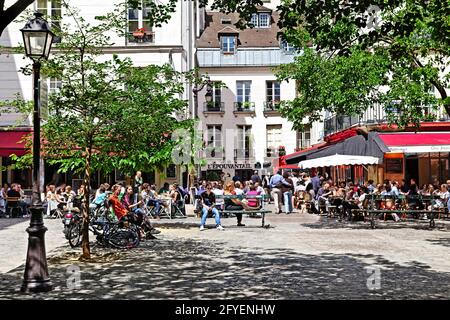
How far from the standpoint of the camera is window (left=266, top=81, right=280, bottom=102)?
4534 cm

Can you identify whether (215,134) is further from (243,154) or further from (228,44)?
(228,44)

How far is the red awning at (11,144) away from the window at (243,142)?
23.1 m

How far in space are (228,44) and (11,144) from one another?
26079 mm

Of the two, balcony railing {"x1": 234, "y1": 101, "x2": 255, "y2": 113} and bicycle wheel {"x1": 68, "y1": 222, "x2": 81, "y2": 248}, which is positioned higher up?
balcony railing {"x1": 234, "y1": 101, "x2": 255, "y2": 113}

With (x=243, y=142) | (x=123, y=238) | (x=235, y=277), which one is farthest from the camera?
(x=243, y=142)

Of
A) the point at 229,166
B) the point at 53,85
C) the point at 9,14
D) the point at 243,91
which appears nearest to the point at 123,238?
the point at 9,14

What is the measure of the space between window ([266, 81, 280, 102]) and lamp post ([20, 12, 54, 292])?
37222mm

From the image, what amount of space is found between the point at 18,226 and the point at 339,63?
1099cm

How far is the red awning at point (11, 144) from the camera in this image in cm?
2297

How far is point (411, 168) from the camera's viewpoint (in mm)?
24609

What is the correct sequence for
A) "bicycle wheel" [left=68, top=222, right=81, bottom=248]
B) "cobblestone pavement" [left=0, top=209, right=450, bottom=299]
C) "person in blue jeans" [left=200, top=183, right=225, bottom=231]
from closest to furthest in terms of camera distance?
"cobblestone pavement" [left=0, top=209, right=450, bottom=299] → "bicycle wheel" [left=68, top=222, right=81, bottom=248] → "person in blue jeans" [left=200, top=183, right=225, bottom=231]

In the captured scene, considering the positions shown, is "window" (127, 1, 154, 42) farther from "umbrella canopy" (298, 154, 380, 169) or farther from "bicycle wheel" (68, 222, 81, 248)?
"bicycle wheel" (68, 222, 81, 248)

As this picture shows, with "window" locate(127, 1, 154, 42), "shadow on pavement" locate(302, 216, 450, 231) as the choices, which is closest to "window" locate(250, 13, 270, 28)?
"window" locate(127, 1, 154, 42)

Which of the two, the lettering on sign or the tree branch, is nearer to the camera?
the tree branch
